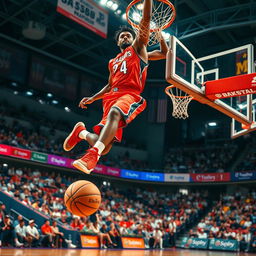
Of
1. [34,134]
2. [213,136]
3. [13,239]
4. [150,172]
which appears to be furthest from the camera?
[213,136]

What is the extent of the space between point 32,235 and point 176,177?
45.3 feet

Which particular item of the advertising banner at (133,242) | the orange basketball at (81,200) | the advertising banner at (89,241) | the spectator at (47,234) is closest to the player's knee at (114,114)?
the orange basketball at (81,200)

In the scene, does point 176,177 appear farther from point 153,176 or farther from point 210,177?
point 210,177

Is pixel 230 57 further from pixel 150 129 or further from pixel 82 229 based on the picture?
pixel 150 129

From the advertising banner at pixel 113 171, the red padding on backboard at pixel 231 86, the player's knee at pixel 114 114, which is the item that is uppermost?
the red padding on backboard at pixel 231 86

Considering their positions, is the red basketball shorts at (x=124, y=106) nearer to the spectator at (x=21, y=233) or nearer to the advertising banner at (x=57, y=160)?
the spectator at (x=21, y=233)

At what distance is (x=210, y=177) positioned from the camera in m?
22.7

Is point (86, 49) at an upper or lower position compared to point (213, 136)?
upper

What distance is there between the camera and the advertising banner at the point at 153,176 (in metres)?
23.5

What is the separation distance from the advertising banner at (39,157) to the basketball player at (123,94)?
47.0ft

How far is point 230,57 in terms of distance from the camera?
864 cm

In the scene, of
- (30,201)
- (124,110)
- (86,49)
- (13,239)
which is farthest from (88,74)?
(124,110)

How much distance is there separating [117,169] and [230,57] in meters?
14.7

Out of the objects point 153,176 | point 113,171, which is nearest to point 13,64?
point 113,171
